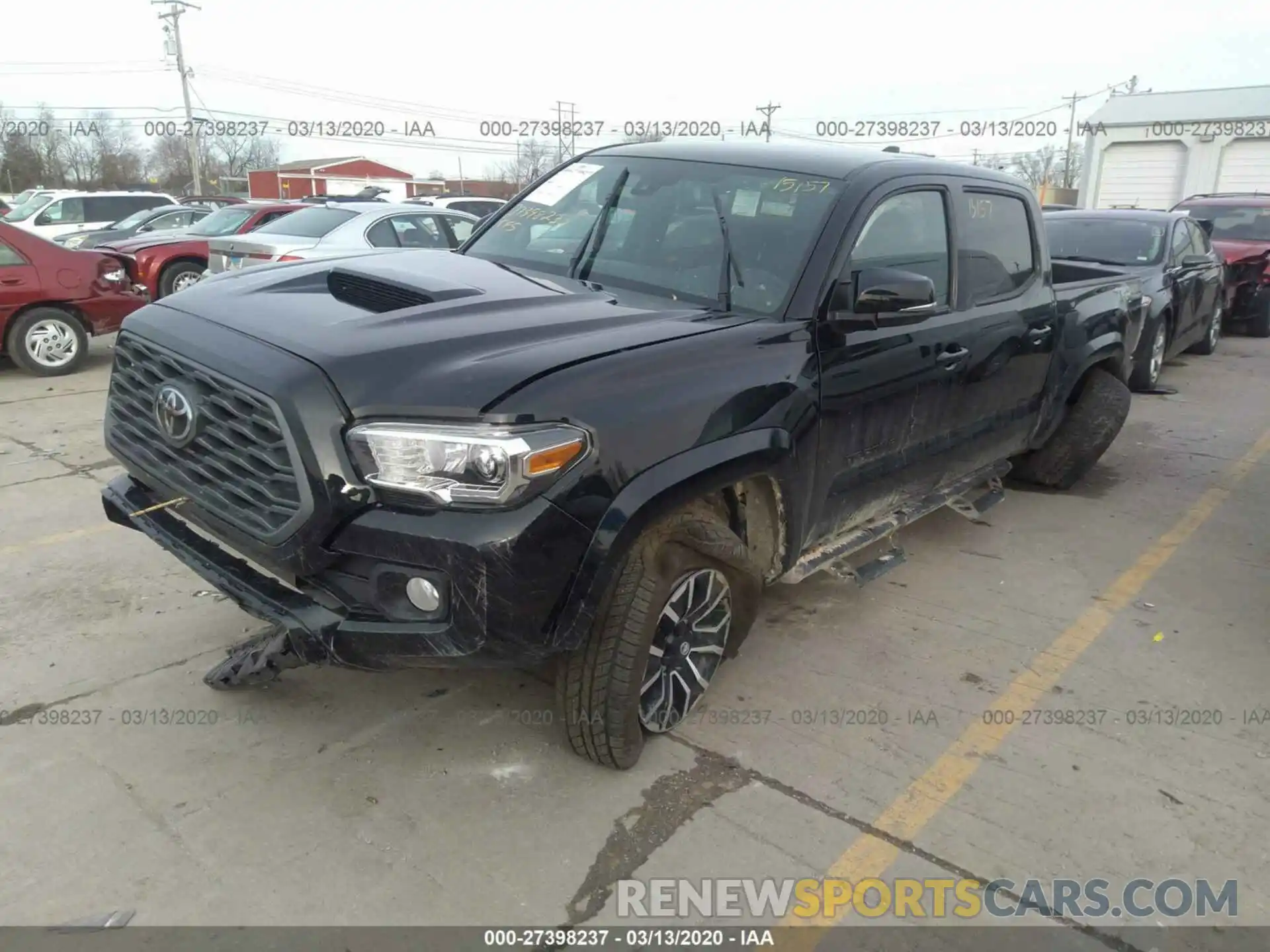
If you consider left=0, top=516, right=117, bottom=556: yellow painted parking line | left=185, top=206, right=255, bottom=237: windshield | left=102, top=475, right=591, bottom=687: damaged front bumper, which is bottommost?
left=0, top=516, right=117, bottom=556: yellow painted parking line

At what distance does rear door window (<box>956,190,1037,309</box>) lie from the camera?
13.8 feet

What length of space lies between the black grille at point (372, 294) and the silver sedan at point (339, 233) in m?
5.89

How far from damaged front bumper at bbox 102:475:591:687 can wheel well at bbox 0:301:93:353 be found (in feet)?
24.7

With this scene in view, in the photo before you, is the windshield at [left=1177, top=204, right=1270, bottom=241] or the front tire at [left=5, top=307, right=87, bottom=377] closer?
the front tire at [left=5, top=307, right=87, bottom=377]

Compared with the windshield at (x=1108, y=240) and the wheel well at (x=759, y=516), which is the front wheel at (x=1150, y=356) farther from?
the wheel well at (x=759, y=516)

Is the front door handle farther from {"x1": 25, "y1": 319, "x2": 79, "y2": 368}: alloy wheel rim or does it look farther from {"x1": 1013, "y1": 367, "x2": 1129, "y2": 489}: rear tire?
{"x1": 25, "y1": 319, "x2": 79, "y2": 368}: alloy wheel rim

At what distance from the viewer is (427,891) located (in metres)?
2.54

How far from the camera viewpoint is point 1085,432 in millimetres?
5773

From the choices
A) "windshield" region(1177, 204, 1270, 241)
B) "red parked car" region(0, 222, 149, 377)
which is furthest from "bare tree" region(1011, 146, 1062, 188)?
"red parked car" region(0, 222, 149, 377)

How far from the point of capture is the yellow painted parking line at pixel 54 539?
15.1 ft

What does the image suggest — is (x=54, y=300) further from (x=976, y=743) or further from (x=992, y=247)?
(x=976, y=743)

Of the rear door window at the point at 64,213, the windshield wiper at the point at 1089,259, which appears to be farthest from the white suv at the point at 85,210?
the windshield wiper at the point at 1089,259

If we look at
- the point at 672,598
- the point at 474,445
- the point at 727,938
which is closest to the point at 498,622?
the point at 474,445

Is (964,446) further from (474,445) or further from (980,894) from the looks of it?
(474,445)
